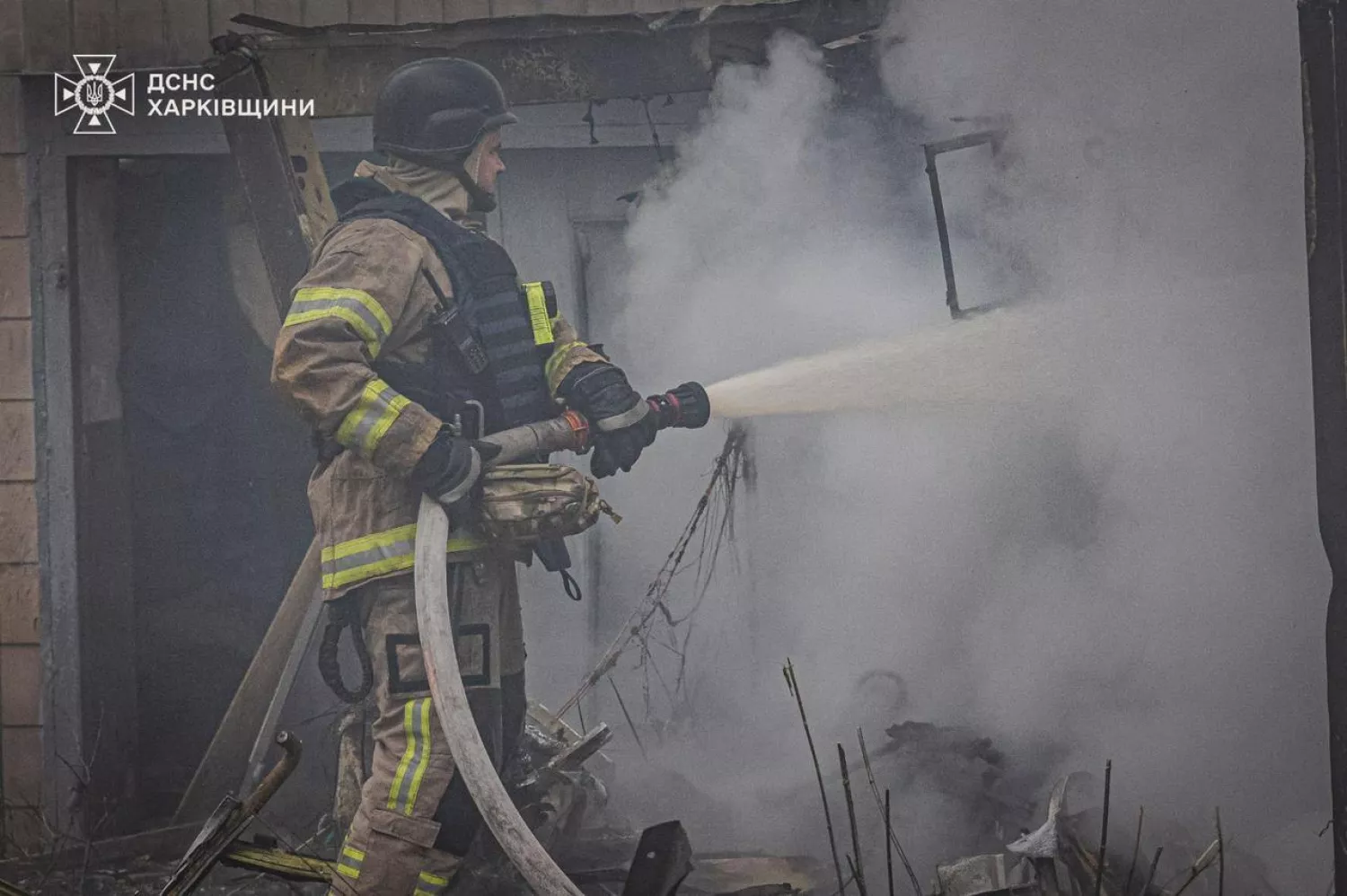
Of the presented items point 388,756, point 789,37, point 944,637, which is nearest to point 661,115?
point 789,37

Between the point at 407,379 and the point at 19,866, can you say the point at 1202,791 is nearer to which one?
Result: the point at 407,379

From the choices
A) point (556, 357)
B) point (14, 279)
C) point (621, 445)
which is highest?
point (14, 279)

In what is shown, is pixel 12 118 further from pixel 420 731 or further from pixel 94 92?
pixel 420 731

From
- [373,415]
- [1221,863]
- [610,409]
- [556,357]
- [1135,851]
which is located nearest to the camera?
[1221,863]

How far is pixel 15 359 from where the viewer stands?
16.1 feet

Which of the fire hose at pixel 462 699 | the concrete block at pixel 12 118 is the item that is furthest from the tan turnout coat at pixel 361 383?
the concrete block at pixel 12 118

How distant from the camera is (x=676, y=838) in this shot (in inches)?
162

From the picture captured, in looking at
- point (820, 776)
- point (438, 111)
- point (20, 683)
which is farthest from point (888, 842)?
point (20, 683)

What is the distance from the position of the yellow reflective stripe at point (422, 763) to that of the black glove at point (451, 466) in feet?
2.20

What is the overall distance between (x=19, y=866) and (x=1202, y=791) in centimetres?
449

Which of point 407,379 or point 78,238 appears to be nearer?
point 407,379

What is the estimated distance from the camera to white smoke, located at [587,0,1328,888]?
14.9ft

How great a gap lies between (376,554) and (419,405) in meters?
0.54

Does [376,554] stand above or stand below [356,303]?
below
